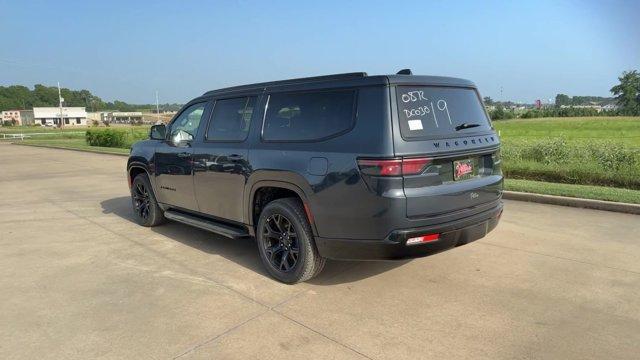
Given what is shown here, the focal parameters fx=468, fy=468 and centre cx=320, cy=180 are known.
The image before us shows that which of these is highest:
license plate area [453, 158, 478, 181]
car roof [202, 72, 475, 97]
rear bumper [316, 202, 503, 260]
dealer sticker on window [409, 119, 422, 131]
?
car roof [202, 72, 475, 97]

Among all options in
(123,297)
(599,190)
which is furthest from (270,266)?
(599,190)

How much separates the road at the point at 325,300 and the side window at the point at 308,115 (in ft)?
4.65

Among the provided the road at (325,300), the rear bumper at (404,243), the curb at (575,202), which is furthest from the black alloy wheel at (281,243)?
the curb at (575,202)

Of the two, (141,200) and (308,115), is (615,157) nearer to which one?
(308,115)

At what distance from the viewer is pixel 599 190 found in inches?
314

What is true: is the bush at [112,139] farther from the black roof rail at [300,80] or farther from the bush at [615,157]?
the black roof rail at [300,80]

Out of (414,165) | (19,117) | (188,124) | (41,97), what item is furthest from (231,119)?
(41,97)

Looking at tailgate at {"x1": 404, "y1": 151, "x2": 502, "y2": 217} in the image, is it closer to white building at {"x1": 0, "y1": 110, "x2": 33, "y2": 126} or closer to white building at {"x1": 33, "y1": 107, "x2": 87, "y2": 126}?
white building at {"x1": 33, "y1": 107, "x2": 87, "y2": 126}

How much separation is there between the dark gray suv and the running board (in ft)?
0.08

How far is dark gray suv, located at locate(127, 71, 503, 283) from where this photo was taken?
357 cm

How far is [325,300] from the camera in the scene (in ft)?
13.2

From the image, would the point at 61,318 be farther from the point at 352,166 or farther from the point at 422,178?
the point at 422,178

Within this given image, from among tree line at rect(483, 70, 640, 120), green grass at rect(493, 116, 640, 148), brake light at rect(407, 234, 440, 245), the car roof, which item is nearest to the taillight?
brake light at rect(407, 234, 440, 245)

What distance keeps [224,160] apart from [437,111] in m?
2.25
